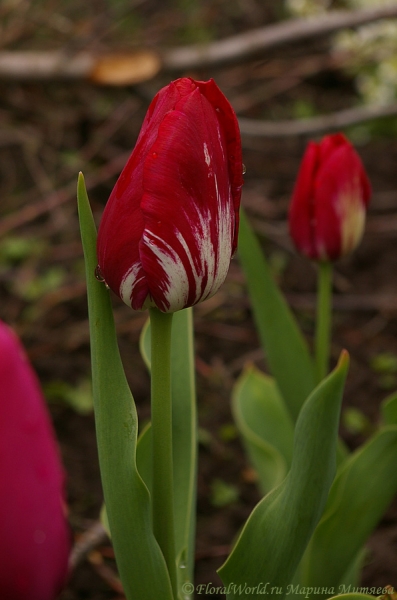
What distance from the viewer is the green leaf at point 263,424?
43.3 inches

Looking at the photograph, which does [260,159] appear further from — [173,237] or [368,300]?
[173,237]

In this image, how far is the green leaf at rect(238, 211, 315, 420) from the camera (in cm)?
98

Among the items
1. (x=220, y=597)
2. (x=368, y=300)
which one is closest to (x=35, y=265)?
(x=368, y=300)

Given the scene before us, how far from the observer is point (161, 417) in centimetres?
65

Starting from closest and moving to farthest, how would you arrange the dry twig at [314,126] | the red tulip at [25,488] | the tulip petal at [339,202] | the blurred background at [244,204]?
the red tulip at [25,488], the tulip petal at [339,202], the blurred background at [244,204], the dry twig at [314,126]

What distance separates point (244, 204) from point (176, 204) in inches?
83.1

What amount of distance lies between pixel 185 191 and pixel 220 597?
1.00m

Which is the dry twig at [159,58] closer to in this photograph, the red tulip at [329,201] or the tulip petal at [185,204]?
the red tulip at [329,201]

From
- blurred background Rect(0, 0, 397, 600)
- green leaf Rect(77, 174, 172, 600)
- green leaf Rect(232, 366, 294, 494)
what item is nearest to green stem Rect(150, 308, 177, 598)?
green leaf Rect(77, 174, 172, 600)

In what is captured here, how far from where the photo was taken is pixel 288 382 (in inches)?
40.0

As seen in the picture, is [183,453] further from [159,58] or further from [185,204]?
[159,58]

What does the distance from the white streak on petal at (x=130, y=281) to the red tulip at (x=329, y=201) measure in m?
0.47

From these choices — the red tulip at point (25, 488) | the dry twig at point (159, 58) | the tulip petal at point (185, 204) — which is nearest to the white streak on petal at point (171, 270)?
the tulip petal at point (185, 204)

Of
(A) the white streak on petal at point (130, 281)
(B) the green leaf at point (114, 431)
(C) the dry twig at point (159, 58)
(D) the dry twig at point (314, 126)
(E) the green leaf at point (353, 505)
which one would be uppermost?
(C) the dry twig at point (159, 58)
